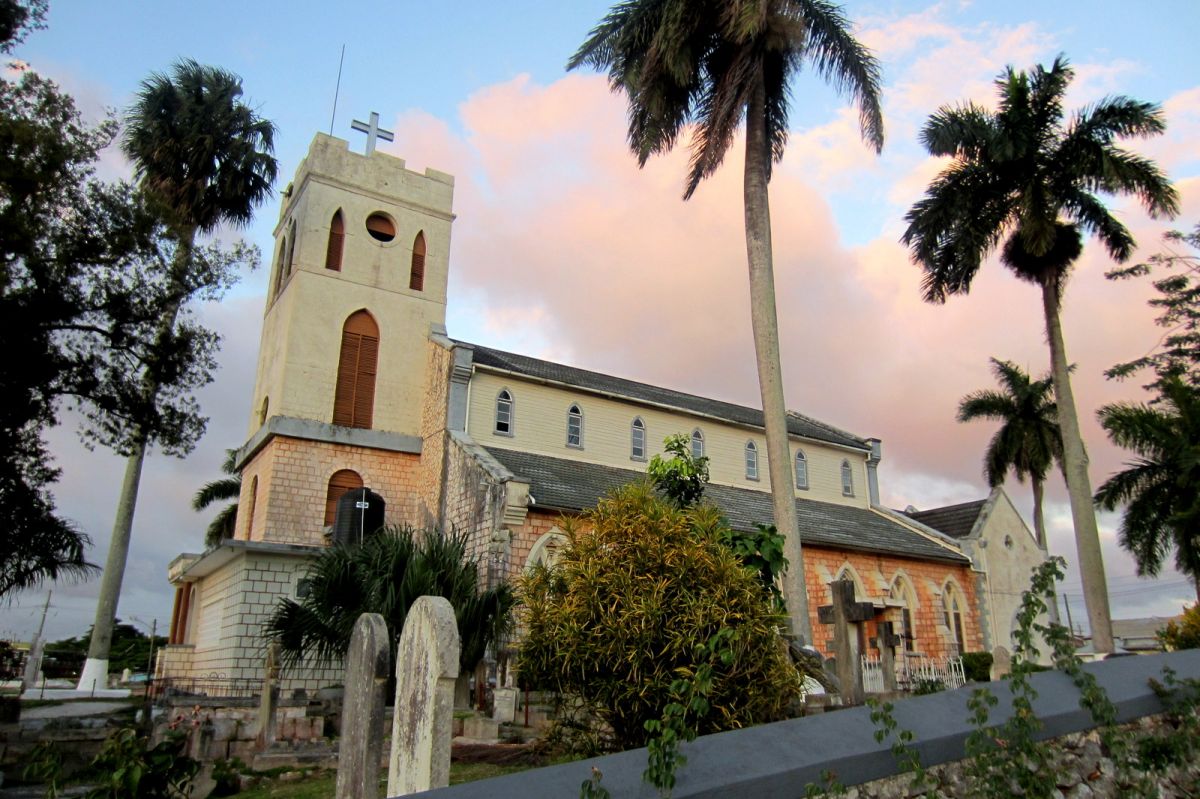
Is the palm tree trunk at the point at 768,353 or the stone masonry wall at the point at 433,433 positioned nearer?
the palm tree trunk at the point at 768,353

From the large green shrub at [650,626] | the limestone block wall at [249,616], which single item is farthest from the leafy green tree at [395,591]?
the large green shrub at [650,626]

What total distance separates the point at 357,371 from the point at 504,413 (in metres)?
4.63

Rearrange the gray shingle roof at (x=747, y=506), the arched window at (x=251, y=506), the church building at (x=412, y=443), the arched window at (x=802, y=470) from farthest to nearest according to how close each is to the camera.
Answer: the arched window at (x=802, y=470) < the arched window at (x=251, y=506) < the gray shingle roof at (x=747, y=506) < the church building at (x=412, y=443)

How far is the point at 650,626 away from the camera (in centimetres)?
819

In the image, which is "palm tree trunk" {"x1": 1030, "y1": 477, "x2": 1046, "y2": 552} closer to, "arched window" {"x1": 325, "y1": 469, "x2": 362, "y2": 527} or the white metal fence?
the white metal fence

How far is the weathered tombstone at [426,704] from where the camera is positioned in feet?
18.6

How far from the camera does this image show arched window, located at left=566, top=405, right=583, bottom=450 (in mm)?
26500

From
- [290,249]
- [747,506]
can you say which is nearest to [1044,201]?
[747,506]

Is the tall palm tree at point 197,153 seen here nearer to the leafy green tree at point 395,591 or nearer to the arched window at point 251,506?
the arched window at point 251,506

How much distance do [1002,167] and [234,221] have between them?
1057 inches

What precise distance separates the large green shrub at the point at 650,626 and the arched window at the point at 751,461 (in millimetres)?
21583

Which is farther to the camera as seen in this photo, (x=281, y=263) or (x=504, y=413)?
(x=281, y=263)

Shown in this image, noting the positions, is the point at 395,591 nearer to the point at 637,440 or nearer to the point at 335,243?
the point at 637,440

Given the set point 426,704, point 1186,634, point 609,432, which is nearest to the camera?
point 426,704
